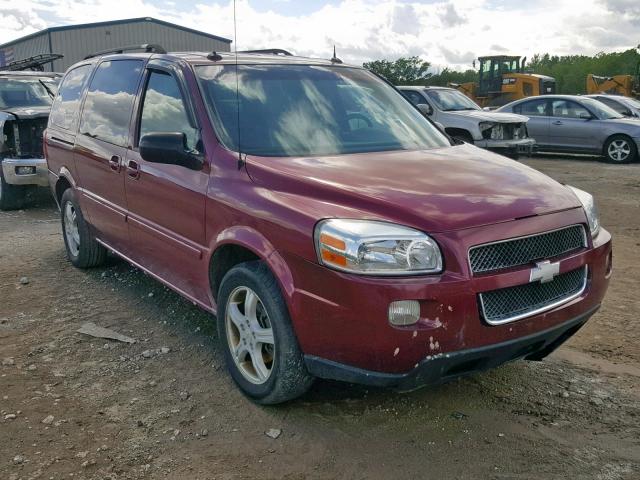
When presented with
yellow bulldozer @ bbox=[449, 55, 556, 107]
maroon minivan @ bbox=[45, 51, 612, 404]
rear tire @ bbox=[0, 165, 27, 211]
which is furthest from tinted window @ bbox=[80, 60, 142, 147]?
yellow bulldozer @ bbox=[449, 55, 556, 107]

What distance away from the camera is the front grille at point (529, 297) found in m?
2.81

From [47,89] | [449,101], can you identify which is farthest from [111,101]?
Answer: [449,101]

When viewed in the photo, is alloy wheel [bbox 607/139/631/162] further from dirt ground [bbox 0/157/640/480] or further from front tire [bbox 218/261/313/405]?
front tire [bbox 218/261/313/405]

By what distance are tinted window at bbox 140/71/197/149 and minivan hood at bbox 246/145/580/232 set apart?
728 mm

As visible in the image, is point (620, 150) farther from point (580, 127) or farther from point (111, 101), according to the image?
point (111, 101)

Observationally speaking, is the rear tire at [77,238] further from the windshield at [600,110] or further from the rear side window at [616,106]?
the rear side window at [616,106]

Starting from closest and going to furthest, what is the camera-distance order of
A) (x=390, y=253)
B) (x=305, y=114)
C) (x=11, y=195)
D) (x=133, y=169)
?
(x=390, y=253) → (x=305, y=114) → (x=133, y=169) → (x=11, y=195)

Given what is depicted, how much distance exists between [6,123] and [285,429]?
7176mm

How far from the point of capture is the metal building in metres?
32.7

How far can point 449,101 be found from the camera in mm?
13555

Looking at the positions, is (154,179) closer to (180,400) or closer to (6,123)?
(180,400)

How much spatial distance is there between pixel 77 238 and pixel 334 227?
12.5ft

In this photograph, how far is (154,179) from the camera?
13.4 feet

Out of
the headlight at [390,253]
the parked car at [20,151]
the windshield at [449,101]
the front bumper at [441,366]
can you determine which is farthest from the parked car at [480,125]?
the headlight at [390,253]
